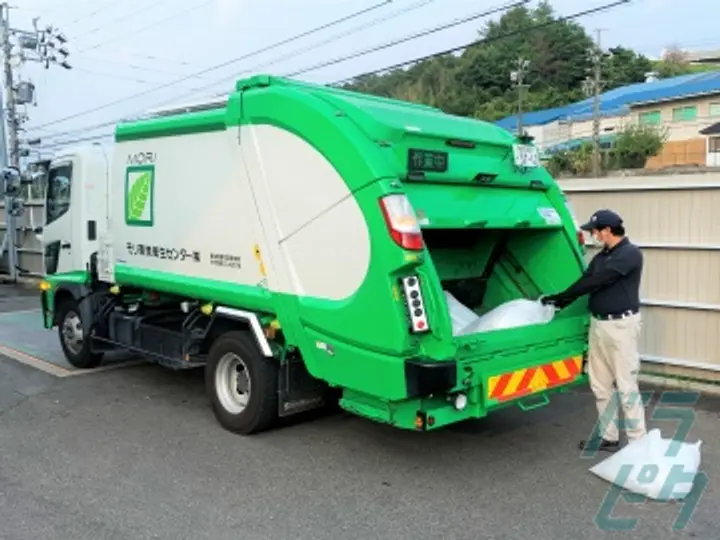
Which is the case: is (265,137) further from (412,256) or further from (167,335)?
(167,335)

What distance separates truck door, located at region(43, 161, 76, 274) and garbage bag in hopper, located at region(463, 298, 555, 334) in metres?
4.84

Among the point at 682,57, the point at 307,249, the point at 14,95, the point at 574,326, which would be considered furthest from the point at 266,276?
the point at 682,57

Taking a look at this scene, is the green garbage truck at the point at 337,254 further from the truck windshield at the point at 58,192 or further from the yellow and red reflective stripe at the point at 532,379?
the truck windshield at the point at 58,192

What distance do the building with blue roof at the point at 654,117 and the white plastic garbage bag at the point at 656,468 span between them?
4814cm

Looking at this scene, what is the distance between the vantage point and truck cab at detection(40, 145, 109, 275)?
7164mm

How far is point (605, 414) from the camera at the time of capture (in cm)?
491

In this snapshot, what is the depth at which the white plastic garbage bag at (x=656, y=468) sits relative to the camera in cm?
411

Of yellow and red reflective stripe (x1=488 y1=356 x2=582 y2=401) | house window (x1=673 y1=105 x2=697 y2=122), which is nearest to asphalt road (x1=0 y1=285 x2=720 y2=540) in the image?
yellow and red reflective stripe (x1=488 y1=356 x2=582 y2=401)

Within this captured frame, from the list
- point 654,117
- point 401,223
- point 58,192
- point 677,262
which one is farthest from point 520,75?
point 401,223

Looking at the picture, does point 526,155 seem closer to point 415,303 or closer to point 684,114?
point 415,303

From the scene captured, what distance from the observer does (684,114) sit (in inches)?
2218

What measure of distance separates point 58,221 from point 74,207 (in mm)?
510

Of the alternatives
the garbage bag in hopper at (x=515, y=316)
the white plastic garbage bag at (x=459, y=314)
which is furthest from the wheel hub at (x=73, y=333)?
the garbage bag in hopper at (x=515, y=316)

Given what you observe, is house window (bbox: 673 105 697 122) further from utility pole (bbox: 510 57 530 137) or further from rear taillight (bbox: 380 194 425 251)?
rear taillight (bbox: 380 194 425 251)
